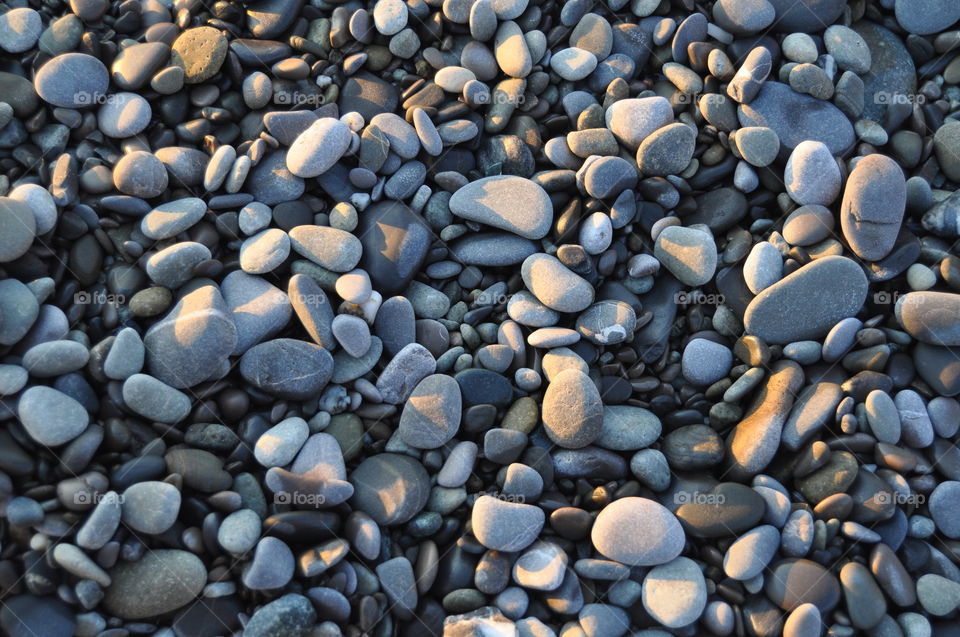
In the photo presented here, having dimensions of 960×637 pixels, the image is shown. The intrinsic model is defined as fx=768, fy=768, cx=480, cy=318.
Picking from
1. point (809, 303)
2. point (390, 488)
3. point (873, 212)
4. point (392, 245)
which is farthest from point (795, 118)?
point (390, 488)

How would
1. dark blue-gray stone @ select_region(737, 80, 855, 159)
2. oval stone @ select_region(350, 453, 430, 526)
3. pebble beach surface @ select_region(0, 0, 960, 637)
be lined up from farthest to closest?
1. dark blue-gray stone @ select_region(737, 80, 855, 159)
2. oval stone @ select_region(350, 453, 430, 526)
3. pebble beach surface @ select_region(0, 0, 960, 637)

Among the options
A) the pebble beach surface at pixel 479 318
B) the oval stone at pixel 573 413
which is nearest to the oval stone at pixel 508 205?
the pebble beach surface at pixel 479 318

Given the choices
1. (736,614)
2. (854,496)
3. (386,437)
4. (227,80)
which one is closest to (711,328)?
(854,496)

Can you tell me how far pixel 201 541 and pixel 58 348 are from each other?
2.38 ft

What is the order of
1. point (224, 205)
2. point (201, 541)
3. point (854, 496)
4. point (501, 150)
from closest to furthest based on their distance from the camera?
point (201, 541) → point (854, 496) → point (224, 205) → point (501, 150)

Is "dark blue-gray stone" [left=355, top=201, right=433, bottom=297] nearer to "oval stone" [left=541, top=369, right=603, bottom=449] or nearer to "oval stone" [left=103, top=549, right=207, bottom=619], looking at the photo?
"oval stone" [left=541, top=369, right=603, bottom=449]

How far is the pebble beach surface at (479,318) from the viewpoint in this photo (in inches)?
88.7

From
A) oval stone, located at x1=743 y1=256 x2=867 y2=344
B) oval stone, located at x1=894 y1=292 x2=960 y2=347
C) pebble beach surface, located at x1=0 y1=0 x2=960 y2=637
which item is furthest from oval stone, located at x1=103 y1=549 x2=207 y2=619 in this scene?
oval stone, located at x1=894 y1=292 x2=960 y2=347

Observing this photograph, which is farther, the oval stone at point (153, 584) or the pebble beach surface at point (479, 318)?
the pebble beach surface at point (479, 318)

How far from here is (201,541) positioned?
223 cm

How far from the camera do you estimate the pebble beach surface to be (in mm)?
2254

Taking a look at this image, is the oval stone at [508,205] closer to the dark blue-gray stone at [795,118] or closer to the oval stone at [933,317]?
the dark blue-gray stone at [795,118]

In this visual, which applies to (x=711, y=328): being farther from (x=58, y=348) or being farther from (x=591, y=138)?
(x=58, y=348)

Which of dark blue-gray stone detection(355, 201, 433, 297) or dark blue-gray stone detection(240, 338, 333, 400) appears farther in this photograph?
dark blue-gray stone detection(355, 201, 433, 297)
